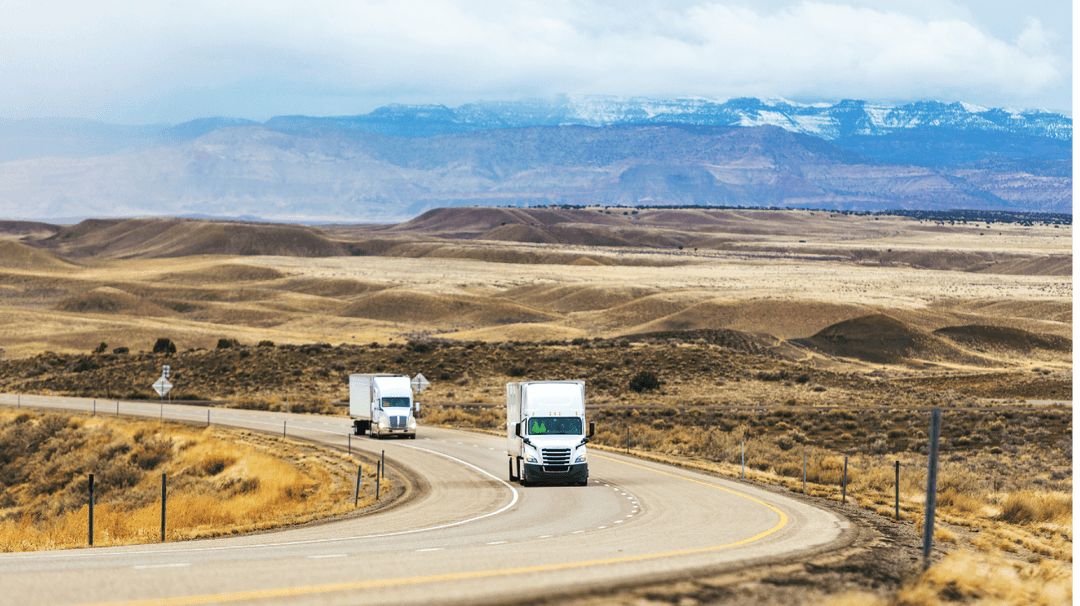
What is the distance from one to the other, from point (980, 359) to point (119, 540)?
71873 millimetres

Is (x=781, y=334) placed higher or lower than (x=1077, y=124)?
lower

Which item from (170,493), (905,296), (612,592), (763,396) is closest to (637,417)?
(763,396)

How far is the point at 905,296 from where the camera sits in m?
119

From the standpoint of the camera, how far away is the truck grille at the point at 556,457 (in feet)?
85.9

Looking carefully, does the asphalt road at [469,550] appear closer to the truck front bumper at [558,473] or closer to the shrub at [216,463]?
the truck front bumper at [558,473]

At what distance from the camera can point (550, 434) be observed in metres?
26.5

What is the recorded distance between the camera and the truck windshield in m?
26.6

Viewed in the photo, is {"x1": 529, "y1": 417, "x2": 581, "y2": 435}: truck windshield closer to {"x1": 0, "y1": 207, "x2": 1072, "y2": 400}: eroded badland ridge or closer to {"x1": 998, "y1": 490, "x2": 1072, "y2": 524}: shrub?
{"x1": 998, "y1": 490, "x2": 1072, "y2": 524}: shrub

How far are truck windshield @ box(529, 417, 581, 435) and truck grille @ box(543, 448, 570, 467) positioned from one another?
1.82 ft

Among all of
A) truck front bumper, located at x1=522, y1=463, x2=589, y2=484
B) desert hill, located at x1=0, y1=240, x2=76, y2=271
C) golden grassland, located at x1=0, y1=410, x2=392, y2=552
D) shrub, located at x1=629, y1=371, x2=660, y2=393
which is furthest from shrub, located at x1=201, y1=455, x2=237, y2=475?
desert hill, located at x1=0, y1=240, x2=76, y2=271

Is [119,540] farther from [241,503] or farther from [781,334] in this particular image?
[781,334]

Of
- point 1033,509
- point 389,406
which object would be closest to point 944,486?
point 1033,509

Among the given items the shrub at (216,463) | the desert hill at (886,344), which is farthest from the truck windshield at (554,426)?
the desert hill at (886,344)

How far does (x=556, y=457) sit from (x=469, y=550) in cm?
1225
